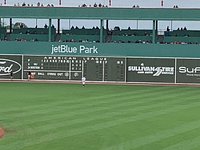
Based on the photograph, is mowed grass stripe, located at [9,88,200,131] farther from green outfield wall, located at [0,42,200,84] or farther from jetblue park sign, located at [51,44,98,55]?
jetblue park sign, located at [51,44,98,55]

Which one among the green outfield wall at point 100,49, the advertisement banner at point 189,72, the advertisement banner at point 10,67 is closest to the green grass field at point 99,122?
the advertisement banner at point 189,72

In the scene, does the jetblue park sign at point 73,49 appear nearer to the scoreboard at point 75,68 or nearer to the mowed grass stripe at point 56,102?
the scoreboard at point 75,68

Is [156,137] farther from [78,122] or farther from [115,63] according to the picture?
[115,63]

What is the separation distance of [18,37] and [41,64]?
315 inches

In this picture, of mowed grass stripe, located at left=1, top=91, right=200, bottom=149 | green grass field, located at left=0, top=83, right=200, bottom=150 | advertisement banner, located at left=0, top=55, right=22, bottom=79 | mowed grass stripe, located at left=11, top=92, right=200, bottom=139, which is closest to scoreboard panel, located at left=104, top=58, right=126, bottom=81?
advertisement banner, located at left=0, top=55, right=22, bottom=79

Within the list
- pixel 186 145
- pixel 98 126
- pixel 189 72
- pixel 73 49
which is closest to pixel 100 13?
pixel 73 49

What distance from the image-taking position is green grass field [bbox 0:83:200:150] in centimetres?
1509

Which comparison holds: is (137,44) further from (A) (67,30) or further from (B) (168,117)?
(B) (168,117)

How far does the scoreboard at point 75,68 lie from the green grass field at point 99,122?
15354 mm

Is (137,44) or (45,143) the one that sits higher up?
(137,44)

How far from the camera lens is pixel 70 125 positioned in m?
18.9

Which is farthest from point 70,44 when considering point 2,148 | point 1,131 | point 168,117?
point 2,148

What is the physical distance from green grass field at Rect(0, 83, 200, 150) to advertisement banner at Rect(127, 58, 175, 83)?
15.0 metres

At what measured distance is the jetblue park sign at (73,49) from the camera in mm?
47250
